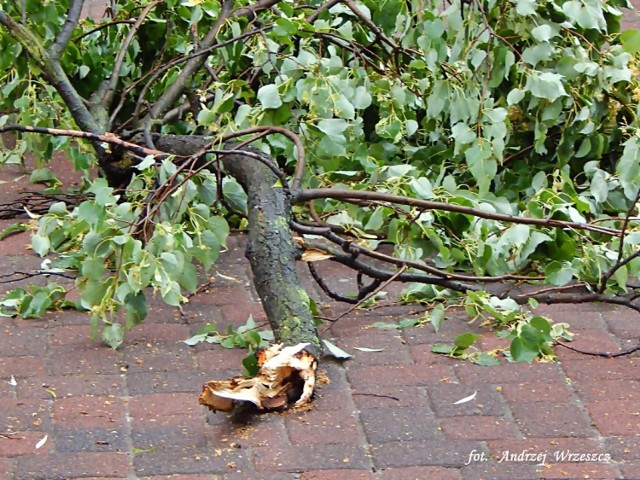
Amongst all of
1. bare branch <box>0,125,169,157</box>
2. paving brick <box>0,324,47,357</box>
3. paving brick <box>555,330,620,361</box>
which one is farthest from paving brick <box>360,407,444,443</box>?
bare branch <box>0,125,169,157</box>

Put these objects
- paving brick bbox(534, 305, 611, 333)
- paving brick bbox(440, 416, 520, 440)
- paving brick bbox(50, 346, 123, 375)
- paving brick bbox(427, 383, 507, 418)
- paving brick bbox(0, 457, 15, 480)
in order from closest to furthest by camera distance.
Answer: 1. paving brick bbox(0, 457, 15, 480)
2. paving brick bbox(440, 416, 520, 440)
3. paving brick bbox(427, 383, 507, 418)
4. paving brick bbox(50, 346, 123, 375)
5. paving brick bbox(534, 305, 611, 333)

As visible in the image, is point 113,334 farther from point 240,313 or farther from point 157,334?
point 240,313

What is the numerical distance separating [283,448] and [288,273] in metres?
0.62

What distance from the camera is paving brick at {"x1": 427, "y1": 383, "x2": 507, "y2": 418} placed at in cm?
292

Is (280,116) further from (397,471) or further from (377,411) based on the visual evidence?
(397,471)

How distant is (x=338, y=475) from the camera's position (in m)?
2.60

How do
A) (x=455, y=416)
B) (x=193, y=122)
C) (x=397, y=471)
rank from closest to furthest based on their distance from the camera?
(x=397, y=471) → (x=455, y=416) → (x=193, y=122)

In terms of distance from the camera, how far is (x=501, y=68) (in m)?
4.05

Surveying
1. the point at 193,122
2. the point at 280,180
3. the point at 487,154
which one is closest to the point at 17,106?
the point at 193,122

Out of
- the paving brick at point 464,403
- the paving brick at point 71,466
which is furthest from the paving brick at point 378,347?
the paving brick at point 71,466

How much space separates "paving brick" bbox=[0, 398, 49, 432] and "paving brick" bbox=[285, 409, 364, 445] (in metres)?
0.63

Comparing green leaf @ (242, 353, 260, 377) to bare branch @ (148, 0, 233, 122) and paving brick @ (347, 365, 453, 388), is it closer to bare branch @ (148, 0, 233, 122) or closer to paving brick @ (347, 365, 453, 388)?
paving brick @ (347, 365, 453, 388)

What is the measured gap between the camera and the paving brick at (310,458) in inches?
104

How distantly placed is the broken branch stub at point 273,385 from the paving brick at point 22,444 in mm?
402
